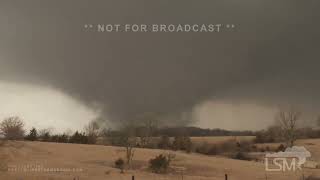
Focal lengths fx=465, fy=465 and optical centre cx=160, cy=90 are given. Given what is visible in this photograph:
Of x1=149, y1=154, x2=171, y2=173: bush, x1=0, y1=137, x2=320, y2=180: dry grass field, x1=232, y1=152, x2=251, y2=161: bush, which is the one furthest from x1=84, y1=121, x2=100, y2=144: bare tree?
x1=232, y1=152, x2=251, y2=161: bush

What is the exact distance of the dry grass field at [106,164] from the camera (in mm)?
32531

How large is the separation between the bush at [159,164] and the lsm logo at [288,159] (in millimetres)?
7751

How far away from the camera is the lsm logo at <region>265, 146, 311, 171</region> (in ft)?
114

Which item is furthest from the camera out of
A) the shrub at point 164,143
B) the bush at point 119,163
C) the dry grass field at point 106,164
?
the shrub at point 164,143

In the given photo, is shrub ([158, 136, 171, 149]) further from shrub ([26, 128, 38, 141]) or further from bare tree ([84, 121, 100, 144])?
shrub ([26, 128, 38, 141])

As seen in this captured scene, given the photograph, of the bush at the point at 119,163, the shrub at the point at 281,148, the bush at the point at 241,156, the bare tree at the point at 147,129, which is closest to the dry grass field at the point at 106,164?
the bush at the point at 119,163

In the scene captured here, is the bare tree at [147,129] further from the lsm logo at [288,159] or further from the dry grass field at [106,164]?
the lsm logo at [288,159]

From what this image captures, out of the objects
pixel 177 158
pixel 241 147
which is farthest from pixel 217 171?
pixel 241 147

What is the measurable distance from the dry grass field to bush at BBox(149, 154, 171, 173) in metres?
0.48

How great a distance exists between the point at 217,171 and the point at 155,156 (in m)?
4.99

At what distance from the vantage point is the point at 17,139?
3672 centimetres

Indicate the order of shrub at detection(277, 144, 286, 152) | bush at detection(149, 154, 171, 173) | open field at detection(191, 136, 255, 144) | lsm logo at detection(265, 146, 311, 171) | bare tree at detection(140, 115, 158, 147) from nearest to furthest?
1. bush at detection(149, 154, 171, 173)
2. lsm logo at detection(265, 146, 311, 171)
3. bare tree at detection(140, 115, 158, 147)
4. shrub at detection(277, 144, 286, 152)
5. open field at detection(191, 136, 255, 144)

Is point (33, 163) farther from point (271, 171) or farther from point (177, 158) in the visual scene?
point (271, 171)

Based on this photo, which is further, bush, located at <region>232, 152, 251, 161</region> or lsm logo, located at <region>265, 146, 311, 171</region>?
bush, located at <region>232, 152, 251, 161</region>
